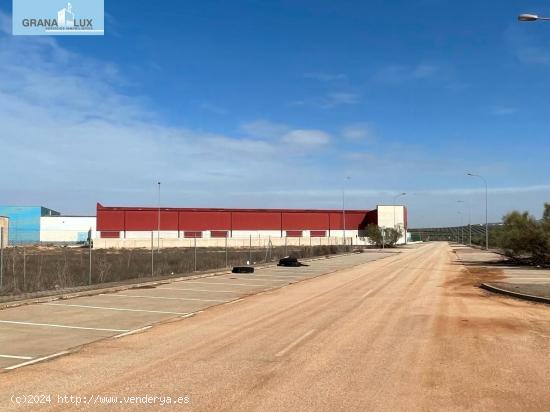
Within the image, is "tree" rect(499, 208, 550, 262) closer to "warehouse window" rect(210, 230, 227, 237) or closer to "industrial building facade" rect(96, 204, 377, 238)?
"industrial building facade" rect(96, 204, 377, 238)

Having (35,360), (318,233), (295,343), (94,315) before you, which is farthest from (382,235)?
(35,360)

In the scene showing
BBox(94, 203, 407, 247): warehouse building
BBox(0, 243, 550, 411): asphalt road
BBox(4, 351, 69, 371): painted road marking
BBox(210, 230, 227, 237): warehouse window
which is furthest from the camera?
BBox(210, 230, 227, 237): warehouse window

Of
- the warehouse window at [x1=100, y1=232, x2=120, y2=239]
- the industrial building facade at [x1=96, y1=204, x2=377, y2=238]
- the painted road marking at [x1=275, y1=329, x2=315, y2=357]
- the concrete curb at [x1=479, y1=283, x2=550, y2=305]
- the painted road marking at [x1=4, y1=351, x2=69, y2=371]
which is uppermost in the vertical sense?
the industrial building facade at [x1=96, y1=204, x2=377, y2=238]

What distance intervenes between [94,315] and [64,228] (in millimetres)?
121955

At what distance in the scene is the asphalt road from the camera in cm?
674

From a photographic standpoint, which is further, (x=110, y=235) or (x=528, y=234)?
(x=110, y=235)

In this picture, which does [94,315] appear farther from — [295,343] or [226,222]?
[226,222]

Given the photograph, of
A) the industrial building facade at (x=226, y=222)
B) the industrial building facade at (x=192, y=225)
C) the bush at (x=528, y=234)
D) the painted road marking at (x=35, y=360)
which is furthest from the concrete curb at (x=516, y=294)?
the industrial building facade at (x=226, y=222)

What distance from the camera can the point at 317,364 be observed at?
862 centimetres

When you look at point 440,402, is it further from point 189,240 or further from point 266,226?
point 266,226

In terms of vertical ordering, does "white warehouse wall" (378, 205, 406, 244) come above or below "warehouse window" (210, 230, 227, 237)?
above

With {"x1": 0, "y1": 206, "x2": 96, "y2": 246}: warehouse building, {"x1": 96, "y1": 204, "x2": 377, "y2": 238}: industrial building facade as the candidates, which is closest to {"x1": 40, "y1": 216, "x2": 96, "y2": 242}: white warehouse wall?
{"x1": 0, "y1": 206, "x2": 96, "y2": 246}: warehouse building

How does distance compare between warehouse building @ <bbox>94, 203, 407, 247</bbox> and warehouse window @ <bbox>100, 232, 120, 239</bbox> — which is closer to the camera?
warehouse window @ <bbox>100, 232, 120, 239</bbox>

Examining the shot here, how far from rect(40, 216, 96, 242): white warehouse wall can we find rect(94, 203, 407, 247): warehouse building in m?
21.3
